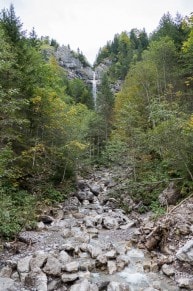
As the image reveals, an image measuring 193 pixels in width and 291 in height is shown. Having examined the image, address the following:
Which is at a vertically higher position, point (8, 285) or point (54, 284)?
point (8, 285)

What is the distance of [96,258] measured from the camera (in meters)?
9.43

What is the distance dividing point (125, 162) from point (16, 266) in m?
12.4

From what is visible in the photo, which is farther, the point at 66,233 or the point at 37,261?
the point at 66,233

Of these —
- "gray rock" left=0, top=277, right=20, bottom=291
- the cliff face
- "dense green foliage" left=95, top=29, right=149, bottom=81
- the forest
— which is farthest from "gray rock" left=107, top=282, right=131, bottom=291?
the cliff face

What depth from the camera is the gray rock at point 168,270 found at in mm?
8264

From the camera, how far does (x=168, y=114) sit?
49.7 ft

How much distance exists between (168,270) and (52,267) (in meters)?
3.50

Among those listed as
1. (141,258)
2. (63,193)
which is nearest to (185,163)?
(141,258)

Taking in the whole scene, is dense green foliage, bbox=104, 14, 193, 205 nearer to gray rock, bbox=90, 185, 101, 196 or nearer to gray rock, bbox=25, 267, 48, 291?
gray rock, bbox=90, 185, 101, 196

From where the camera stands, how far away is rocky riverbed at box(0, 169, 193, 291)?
7.73m

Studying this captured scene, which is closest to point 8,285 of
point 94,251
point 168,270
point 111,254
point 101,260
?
point 101,260

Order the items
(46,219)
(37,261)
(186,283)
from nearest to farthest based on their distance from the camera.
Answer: (186,283) → (37,261) → (46,219)

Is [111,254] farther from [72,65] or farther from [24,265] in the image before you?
[72,65]

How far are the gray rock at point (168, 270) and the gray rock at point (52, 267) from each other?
3.18 meters
